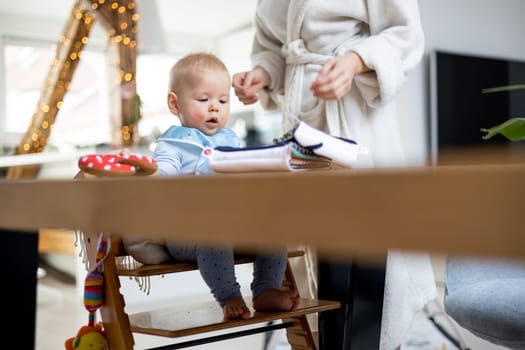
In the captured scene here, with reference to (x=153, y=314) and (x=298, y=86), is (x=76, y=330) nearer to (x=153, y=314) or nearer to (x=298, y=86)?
(x=153, y=314)

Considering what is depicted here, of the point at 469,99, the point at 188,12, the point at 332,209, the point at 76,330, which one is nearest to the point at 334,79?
the point at 332,209

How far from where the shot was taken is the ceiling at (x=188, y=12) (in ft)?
18.8

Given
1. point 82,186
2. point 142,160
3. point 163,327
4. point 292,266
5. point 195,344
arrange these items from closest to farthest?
point 82,186 → point 142,160 → point 163,327 → point 195,344 → point 292,266

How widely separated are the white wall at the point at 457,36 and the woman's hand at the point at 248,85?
2481mm

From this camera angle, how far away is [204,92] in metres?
1.25

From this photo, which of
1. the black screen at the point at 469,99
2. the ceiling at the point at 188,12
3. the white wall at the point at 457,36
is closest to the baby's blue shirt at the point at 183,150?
the white wall at the point at 457,36

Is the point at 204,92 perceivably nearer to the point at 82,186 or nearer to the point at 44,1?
the point at 82,186

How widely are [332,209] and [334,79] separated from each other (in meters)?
0.83

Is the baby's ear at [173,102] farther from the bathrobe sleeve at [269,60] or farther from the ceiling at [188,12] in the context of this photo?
the ceiling at [188,12]

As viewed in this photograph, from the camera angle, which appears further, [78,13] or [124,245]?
[78,13]

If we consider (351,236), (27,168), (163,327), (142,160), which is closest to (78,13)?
(27,168)

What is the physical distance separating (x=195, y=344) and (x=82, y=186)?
0.81m

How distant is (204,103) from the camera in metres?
1.26

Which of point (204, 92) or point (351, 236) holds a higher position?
point (204, 92)
